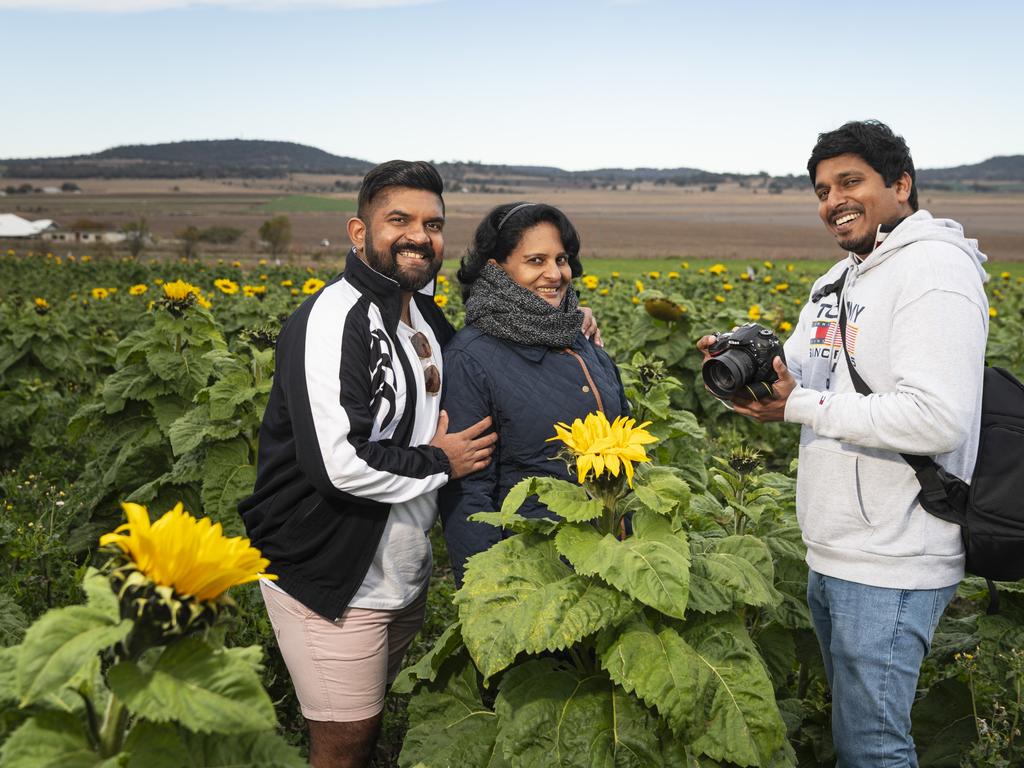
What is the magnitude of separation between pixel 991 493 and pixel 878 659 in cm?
59

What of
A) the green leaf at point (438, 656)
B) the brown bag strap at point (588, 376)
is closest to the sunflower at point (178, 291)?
the brown bag strap at point (588, 376)

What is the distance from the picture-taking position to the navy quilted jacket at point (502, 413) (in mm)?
3094

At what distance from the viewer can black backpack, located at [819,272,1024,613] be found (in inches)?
98.7

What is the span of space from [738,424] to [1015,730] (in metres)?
6.23

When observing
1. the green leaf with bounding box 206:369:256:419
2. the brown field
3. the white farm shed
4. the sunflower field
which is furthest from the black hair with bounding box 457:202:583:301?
the white farm shed

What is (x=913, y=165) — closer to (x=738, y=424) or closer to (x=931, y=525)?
(x=931, y=525)

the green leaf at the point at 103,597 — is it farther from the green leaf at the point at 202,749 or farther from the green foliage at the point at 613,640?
the green foliage at the point at 613,640

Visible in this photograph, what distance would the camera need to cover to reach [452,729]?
2.81 m

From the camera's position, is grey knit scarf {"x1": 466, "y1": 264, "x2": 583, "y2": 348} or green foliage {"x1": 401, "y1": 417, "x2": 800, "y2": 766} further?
grey knit scarf {"x1": 466, "y1": 264, "x2": 583, "y2": 348}

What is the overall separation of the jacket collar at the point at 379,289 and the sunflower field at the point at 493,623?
0.82 meters

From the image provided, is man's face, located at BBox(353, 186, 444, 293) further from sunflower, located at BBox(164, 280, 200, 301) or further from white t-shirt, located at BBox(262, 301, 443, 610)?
sunflower, located at BBox(164, 280, 200, 301)

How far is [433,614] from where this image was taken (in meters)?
5.10

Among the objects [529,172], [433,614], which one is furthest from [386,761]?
[529,172]

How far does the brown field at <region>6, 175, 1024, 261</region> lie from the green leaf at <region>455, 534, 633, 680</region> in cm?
4394
